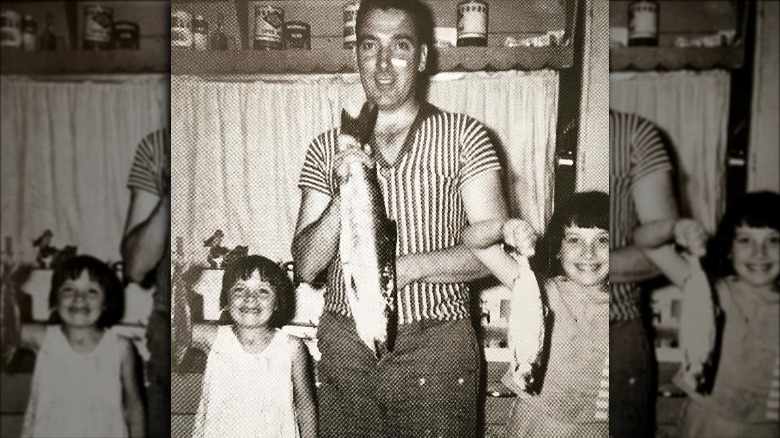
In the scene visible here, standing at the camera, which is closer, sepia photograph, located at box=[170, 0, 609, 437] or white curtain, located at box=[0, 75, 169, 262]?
sepia photograph, located at box=[170, 0, 609, 437]

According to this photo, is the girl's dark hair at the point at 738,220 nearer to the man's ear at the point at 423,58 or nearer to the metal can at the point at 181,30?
the man's ear at the point at 423,58

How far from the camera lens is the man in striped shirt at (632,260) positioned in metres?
1.89

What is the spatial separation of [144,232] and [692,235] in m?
1.55

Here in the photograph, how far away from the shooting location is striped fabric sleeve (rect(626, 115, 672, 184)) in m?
1.88

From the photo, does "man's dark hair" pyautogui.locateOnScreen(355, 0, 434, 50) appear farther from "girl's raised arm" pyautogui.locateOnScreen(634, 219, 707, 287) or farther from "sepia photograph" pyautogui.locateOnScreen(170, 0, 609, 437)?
"girl's raised arm" pyautogui.locateOnScreen(634, 219, 707, 287)

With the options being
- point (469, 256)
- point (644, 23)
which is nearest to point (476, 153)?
point (469, 256)

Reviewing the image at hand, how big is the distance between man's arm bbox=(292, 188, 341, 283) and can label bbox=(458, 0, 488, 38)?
566 millimetres

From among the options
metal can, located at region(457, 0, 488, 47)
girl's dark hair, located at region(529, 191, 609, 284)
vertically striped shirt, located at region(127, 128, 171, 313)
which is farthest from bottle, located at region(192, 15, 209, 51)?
girl's dark hair, located at region(529, 191, 609, 284)

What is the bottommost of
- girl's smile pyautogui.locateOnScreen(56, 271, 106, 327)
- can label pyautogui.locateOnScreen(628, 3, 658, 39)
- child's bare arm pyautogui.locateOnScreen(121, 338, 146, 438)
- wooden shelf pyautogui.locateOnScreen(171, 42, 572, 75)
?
child's bare arm pyautogui.locateOnScreen(121, 338, 146, 438)

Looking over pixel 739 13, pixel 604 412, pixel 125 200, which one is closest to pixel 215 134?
pixel 125 200

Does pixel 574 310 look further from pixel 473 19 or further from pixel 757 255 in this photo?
pixel 473 19

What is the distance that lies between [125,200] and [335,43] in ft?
2.45

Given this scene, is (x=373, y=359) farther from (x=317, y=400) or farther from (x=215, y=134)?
(x=215, y=134)

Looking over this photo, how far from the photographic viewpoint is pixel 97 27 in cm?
192
